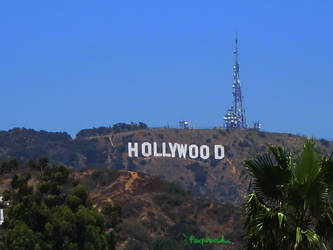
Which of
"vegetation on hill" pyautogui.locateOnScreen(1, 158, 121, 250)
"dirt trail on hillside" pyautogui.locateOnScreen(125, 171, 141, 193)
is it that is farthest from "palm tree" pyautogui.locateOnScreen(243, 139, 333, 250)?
"dirt trail on hillside" pyautogui.locateOnScreen(125, 171, 141, 193)

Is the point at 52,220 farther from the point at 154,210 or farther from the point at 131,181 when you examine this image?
the point at 131,181

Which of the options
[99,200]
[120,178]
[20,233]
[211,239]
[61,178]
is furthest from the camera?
[120,178]

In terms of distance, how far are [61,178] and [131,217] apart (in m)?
79.7

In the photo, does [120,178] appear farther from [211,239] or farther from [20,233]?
[20,233]

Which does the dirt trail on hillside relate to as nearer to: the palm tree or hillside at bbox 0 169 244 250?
hillside at bbox 0 169 244 250

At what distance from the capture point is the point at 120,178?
7426 inches

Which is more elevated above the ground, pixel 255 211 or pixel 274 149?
pixel 274 149

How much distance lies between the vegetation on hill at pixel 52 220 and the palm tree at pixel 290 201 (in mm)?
55882

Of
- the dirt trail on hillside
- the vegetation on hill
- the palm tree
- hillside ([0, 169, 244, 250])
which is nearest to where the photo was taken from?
the palm tree

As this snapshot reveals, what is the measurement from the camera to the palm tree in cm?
2593

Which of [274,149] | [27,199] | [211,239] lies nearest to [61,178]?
[27,199]

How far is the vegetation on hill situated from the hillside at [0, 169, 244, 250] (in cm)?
5343

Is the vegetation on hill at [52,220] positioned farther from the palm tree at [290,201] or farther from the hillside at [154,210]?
the palm tree at [290,201]

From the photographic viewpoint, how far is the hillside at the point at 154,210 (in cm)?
15550
